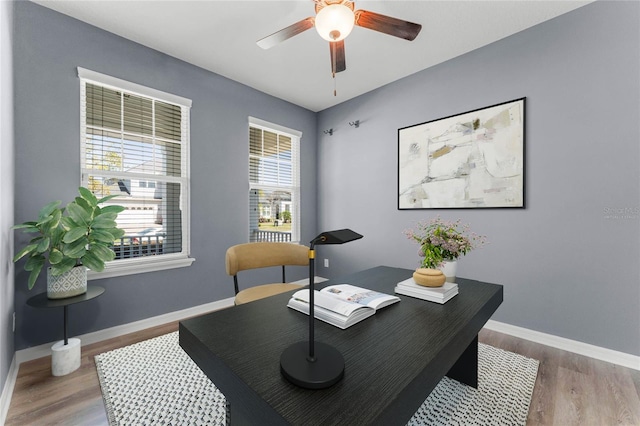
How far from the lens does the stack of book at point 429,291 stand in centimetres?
139

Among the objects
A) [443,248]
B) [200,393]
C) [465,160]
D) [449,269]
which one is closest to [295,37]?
[465,160]

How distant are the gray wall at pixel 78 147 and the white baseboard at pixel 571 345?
8.90 ft

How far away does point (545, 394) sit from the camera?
1.70 m

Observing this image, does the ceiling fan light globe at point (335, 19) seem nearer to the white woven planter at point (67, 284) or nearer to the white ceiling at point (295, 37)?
the white ceiling at point (295, 37)

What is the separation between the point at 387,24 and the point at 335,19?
14.9 inches

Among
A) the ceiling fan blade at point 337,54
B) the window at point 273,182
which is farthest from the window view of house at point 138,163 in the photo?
the ceiling fan blade at point 337,54

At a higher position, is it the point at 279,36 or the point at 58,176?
the point at 279,36

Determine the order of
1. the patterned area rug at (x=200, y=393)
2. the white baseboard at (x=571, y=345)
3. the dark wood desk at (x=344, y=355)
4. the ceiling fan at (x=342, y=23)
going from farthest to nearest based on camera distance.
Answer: the white baseboard at (x=571, y=345)
the ceiling fan at (x=342, y=23)
the patterned area rug at (x=200, y=393)
the dark wood desk at (x=344, y=355)

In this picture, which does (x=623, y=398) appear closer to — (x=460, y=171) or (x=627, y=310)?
(x=627, y=310)

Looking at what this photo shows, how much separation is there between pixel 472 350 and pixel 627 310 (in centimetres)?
132

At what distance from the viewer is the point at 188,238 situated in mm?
2961

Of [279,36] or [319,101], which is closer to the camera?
[279,36]

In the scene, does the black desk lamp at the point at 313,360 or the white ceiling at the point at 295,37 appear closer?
the black desk lamp at the point at 313,360

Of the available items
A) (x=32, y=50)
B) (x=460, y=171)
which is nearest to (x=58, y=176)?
(x=32, y=50)
